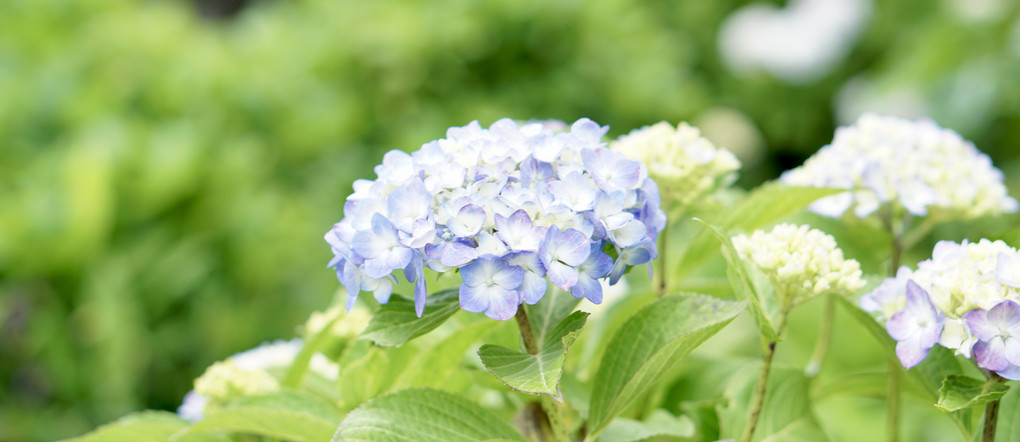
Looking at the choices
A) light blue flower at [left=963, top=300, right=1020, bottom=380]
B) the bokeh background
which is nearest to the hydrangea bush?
light blue flower at [left=963, top=300, right=1020, bottom=380]

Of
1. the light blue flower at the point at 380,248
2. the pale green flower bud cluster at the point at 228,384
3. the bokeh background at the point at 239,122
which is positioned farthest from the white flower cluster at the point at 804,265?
the bokeh background at the point at 239,122

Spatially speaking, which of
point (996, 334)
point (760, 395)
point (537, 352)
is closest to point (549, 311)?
point (537, 352)

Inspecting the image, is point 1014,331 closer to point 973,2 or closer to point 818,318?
point 818,318

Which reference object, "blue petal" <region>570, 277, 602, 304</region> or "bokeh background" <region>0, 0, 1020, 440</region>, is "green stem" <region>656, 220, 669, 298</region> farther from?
"bokeh background" <region>0, 0, 1020, 440</region>

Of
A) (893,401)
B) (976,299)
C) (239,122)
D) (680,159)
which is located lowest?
(893,401)

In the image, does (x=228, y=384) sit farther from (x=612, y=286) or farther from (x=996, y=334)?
(x=996, y=334)

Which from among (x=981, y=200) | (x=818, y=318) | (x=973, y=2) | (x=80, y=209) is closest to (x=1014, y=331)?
(x=981, y=200)

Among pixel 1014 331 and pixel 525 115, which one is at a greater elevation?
pixel 525 115
